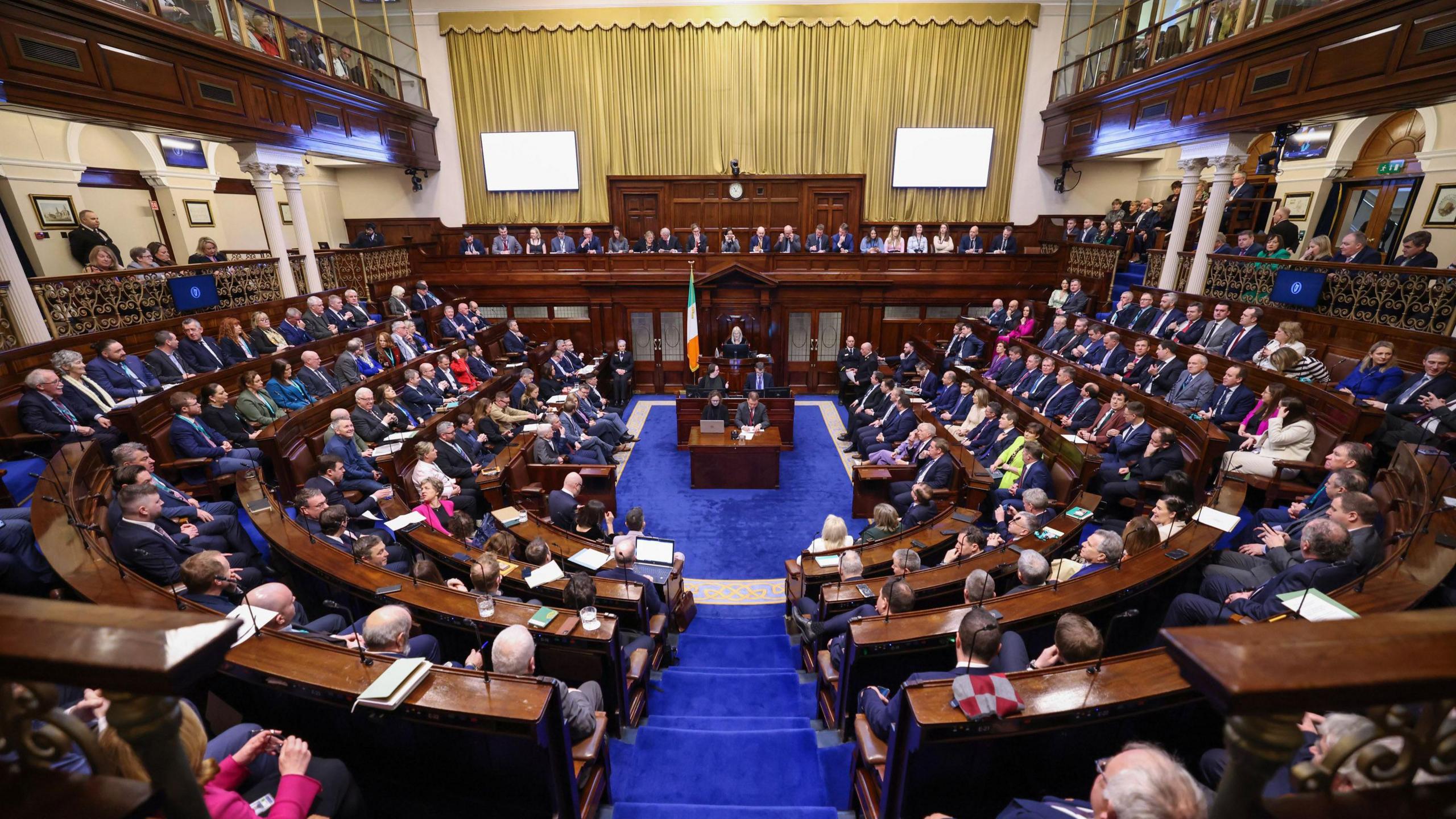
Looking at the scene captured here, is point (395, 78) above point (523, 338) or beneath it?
above

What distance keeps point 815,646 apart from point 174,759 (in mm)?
3623

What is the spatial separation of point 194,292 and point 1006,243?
13338 mm

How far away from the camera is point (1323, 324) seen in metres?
6.76

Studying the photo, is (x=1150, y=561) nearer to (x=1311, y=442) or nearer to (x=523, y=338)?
(x=1311, y=442)

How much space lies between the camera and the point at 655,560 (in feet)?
15.6

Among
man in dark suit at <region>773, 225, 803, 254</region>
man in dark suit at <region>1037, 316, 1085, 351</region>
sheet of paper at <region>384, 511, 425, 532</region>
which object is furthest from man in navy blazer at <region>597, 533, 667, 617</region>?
man in dark suit at <region>773, 225, 803, 254</region>

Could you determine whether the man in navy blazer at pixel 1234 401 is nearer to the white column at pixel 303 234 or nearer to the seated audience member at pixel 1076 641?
the seated audience member at pixel 1076 641

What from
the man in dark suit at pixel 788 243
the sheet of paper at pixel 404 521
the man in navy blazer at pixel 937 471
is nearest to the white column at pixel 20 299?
the sheet of paper at pixel 404 521

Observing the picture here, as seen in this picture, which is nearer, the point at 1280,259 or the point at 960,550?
the point at 960,550

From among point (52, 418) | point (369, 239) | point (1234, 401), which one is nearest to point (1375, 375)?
point (1234, 401)

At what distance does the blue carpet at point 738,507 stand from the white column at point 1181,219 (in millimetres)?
5655

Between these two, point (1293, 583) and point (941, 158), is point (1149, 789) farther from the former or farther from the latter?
point (941, 158)

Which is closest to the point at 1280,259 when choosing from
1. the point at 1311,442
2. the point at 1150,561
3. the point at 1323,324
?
the point at 1323,324

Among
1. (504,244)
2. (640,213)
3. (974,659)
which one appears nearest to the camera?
(974,659)
